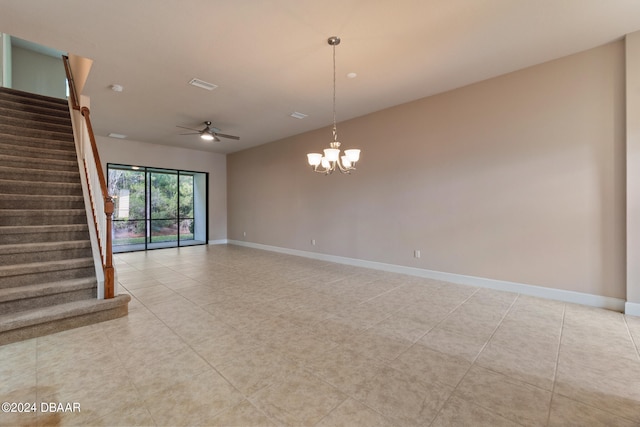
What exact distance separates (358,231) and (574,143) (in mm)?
3667

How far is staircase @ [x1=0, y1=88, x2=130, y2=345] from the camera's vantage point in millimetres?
2709

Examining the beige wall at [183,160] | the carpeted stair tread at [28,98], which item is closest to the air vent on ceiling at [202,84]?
the carpeted stair tread at [28,98]

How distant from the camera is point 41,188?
3795 mm

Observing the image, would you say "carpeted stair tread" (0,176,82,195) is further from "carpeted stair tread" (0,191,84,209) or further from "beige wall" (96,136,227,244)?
"beige wall" (96,136,227,244)

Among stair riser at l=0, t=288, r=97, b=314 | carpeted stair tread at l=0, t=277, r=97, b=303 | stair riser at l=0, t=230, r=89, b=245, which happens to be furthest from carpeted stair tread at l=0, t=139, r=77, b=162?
stair riser at l=0, t=288, r=97, b=314

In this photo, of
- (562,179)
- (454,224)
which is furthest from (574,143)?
(454,224)

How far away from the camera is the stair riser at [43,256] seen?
2988 mm

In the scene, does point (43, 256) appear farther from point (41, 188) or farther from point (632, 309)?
point (632, 309)

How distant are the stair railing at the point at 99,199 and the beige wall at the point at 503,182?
13.9 feet

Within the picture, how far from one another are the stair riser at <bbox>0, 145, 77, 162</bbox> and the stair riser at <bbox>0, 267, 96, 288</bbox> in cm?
230

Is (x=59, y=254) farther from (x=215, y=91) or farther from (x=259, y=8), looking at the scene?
Result: (x=259, y=8)

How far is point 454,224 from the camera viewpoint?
4.54 meters

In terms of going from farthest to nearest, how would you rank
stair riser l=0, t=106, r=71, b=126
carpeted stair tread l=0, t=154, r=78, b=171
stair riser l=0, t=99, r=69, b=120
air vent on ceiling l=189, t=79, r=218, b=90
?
stair riser l=0, t=99, r=69, b=120, stair riser l=0, t=106, r=71, b=126, air vent on ceiling l=189, t=79, r=218, b=90, carpeted stair tread l=0, t=154, r=78, b=171

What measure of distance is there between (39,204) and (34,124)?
7.14ft
